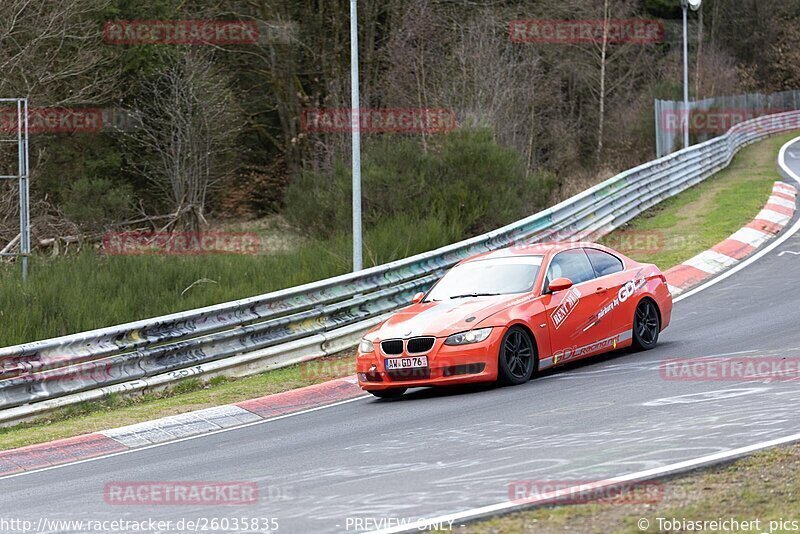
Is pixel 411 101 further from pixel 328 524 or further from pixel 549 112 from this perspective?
pixel 328 524

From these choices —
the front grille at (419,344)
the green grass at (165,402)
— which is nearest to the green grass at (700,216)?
the green grass at (165,402)

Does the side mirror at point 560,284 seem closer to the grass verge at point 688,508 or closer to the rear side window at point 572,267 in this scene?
the rear side window at point 572,267

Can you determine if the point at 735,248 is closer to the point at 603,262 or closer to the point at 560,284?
the point at 603,262

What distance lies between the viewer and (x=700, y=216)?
25.2 metres

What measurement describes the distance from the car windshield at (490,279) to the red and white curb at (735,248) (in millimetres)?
5535

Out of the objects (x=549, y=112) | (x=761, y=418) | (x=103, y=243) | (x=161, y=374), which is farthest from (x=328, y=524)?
(x=549, y=112)


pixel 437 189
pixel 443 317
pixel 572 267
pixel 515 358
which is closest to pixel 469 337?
pixel 443 317

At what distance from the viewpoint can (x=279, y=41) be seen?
128 ft

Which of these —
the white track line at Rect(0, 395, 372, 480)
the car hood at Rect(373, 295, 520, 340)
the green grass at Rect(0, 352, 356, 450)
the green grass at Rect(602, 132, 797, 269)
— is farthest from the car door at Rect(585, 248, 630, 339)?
the green grass at Rect(602, 132, 797, 269)

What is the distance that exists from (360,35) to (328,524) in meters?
34.2

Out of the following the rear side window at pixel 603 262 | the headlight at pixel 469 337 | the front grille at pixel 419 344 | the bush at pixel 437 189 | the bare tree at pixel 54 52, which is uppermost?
the bare tree at pixel 54 52

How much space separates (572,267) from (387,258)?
729 centimetres

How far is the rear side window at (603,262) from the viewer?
13.5m

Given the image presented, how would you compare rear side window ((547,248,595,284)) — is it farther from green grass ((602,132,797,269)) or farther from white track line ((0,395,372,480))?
green grass ((602,132,797,269))
